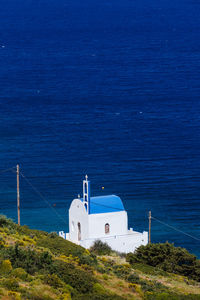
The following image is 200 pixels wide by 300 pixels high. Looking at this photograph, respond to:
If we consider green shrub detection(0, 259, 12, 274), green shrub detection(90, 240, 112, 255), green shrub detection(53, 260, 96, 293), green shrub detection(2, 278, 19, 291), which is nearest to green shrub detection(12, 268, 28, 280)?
green shrub detection(0, 259, 12, 274)

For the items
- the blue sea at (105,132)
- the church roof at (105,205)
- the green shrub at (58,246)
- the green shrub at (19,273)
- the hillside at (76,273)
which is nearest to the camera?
the hillside at (76,273)

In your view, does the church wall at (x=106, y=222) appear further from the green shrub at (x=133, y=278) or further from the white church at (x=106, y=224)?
the green shrub at (x=133, y=278)

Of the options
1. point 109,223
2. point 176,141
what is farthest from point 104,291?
point 176,141

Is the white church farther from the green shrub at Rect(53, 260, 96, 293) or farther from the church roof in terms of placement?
the green shrub at Rect(53, 260, 96, 293)

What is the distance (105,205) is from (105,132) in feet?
165

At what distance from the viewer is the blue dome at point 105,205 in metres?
47.8

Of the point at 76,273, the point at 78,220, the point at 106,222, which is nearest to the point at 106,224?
the point at 106,222

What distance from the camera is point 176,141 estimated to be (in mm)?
94938

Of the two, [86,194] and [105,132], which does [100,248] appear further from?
[105,132]

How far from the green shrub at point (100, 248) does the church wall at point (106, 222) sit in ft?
3.97

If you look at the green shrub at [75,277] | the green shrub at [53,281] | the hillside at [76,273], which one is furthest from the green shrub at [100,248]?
the green shrub at [53,281]

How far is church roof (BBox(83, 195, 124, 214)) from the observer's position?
47.7 metres

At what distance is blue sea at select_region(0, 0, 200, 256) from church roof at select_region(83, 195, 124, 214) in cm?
1390

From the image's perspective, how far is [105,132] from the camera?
98.2m
